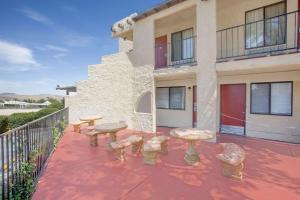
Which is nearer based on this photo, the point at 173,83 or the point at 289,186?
the point at 289,186

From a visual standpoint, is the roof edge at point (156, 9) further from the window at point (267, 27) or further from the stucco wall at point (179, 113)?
the stucco wall at point (179, 113)

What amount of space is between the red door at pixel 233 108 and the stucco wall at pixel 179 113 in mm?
1874

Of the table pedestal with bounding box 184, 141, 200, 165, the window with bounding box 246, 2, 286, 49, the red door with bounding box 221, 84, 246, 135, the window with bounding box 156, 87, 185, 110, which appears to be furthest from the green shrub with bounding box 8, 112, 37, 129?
the window with bounding box 246, 2, 286, 49

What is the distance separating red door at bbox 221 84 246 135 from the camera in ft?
28.6

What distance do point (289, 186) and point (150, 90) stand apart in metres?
6.99

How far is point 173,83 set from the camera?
37.0 ft

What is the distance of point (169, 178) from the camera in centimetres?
438

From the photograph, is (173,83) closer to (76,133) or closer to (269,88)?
(269,88)

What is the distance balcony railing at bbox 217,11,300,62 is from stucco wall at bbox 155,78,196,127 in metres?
2.63

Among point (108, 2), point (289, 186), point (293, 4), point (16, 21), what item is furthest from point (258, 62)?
point (16, 21)

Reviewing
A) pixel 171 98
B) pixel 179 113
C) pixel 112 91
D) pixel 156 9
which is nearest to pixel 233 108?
pixel 179 113

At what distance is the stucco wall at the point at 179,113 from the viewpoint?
34.4 feet

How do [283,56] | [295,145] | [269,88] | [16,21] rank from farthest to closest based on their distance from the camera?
[16,21] → [269,88] → [295,145] → [283,56]

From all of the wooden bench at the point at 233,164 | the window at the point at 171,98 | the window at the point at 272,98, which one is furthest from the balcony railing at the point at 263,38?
the wooden bench at the point at 233,164
